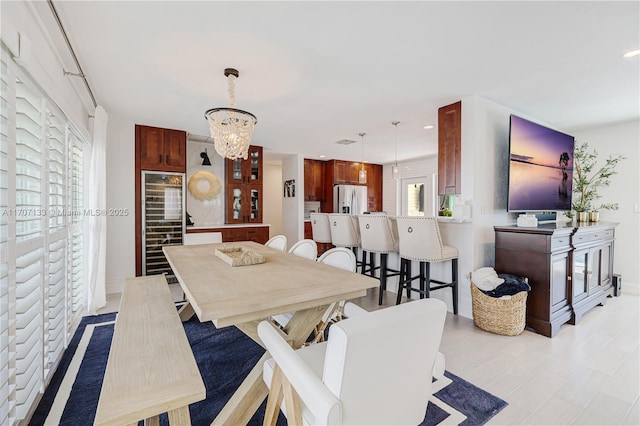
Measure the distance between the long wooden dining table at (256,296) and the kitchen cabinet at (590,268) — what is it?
2.62 meters

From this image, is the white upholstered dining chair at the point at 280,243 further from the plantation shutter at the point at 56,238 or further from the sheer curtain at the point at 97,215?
the sheer curtain at the point at 97,215

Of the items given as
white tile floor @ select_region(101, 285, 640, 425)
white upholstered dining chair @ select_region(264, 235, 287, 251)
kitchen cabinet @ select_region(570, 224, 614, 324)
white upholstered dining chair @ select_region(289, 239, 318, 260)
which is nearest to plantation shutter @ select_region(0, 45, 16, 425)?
white upholstered dining chair @ select_region(289, 239, 318, 260)

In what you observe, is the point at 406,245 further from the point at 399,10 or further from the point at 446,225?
the point at 399,10

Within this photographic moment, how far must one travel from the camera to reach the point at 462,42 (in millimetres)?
2018

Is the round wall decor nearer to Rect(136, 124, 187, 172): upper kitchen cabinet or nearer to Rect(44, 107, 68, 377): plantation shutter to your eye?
Rect(136, 124, 187, 172): upper kitchen cabinet

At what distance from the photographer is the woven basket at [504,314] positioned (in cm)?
257

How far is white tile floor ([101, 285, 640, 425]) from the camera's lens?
5.39 feet

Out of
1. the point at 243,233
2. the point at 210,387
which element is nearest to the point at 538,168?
the point at 210,387

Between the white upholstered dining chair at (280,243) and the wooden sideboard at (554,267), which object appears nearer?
the wooden sideboard at (554,267)

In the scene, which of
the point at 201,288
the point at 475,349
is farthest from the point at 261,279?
the point at 475,349

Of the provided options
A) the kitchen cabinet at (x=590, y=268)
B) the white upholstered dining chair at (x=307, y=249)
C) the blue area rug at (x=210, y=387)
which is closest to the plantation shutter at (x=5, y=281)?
the blue area rug at (x=210, y=387)

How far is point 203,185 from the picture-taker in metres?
5.21

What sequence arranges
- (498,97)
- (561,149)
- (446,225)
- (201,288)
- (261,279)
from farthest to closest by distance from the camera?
(561,149) < (446,225) < (498,97) < (261,279) < (201,288)

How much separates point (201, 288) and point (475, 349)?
2181mm
